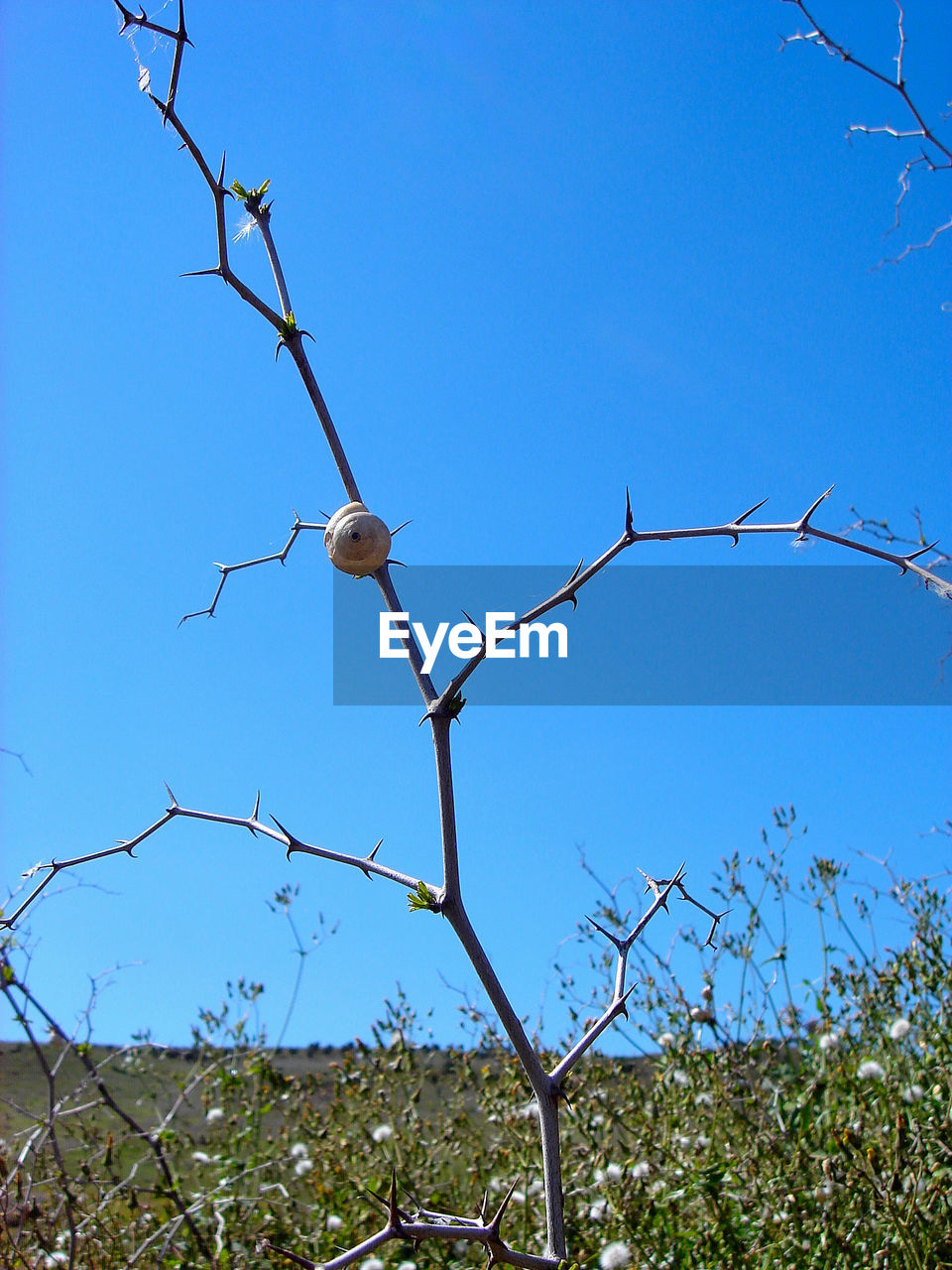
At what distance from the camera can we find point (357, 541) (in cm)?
169

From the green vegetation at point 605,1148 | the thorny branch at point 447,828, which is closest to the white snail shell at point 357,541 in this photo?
the thorny branch at point 447,828

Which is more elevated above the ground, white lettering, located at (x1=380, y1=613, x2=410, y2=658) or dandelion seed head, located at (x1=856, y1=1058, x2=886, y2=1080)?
white lettering, located at (x1=380, y1=613, x2=410, y2=658)

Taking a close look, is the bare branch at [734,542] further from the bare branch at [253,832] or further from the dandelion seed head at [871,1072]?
the dandelion seed head at [871,1072]

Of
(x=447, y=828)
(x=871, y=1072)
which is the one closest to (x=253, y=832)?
(x=447, y=828)

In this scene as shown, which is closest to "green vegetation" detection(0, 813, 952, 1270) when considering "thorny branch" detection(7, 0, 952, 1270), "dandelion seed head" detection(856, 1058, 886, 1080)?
"dandelion seed head" detection(856, 1058, 886, 1080)

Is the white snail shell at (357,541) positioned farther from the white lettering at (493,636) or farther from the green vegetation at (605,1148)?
the green vegetation at (605,1148)

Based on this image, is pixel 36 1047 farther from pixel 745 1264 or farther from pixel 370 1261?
pixel 745 1264

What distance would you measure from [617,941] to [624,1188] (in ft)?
6.68

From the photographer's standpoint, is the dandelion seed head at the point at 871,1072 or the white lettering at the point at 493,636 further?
the dandelion seed head at the point at 871,1072

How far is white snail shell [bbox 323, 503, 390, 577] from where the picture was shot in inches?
66.5

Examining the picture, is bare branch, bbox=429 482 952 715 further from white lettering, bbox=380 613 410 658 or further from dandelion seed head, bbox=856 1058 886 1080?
dandelion seed head, bbox=856 1058 886 1080

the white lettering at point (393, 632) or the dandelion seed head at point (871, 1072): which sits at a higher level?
the white lettering at point (393, 632)

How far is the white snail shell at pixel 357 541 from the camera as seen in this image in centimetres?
169

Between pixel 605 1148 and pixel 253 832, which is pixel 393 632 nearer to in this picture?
pixel 253 832
